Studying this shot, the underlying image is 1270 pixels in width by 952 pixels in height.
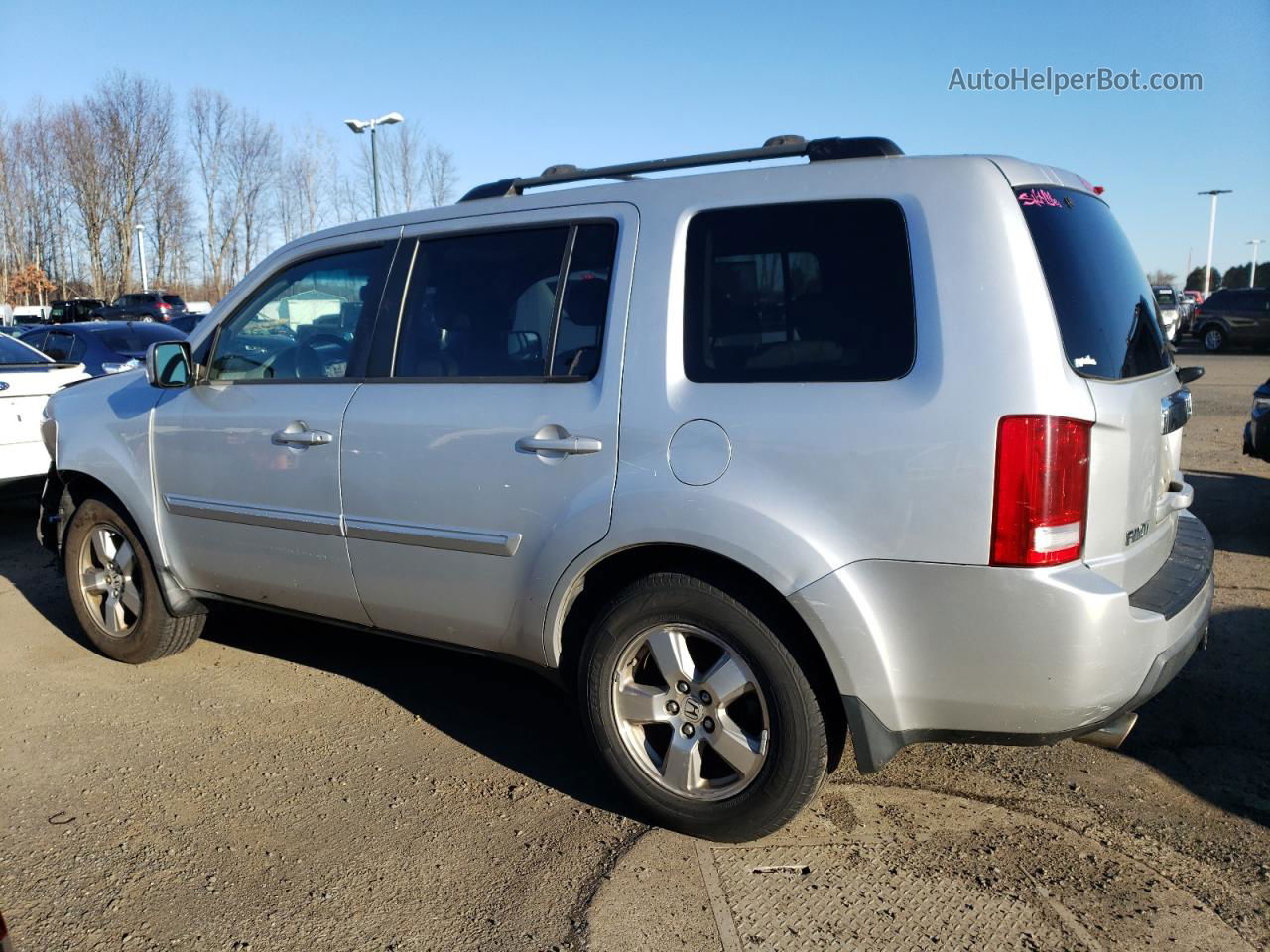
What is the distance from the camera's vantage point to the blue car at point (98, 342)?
36.6 ft

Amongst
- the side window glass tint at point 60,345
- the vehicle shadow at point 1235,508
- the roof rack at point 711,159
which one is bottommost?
the vehicle shadow at point 1235,508

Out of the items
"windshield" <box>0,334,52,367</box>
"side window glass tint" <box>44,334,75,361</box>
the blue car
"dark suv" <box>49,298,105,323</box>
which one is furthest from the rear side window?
"dark suv" <box>49,298,105,323</box>

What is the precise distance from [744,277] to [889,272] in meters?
0.44

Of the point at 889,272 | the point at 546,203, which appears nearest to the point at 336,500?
the point at 546,203

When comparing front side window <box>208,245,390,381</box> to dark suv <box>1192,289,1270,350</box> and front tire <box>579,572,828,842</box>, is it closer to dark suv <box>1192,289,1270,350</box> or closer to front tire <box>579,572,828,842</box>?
front tire <box>579,572,828,842</box>

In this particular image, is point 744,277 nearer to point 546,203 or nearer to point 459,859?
point 546,203

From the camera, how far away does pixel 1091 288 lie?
278 centimetres

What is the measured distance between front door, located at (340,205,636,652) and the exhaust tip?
4.82ft

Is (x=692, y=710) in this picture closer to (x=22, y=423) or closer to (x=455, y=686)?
(x=455, y=686)

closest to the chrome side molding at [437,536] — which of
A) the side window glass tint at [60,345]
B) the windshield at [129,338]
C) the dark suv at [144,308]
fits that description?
the windshield at [129,338]

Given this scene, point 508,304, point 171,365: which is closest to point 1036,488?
point 508,304

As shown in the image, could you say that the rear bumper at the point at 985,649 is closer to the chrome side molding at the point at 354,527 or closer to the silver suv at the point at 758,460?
the silver suv at the point at 758,460

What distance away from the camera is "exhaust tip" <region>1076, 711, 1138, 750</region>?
272 centimetres

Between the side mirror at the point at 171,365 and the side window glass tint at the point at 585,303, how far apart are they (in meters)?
1.86
